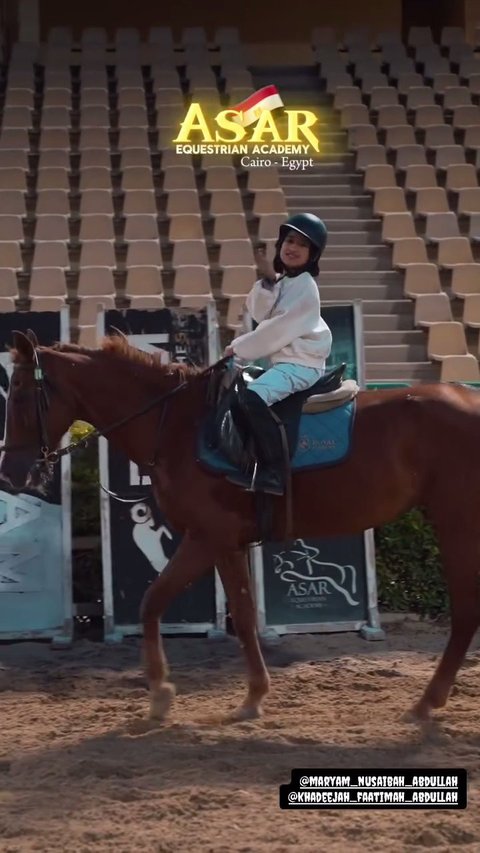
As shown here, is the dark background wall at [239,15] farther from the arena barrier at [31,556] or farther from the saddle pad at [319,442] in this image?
the saddle pad at [319,442]

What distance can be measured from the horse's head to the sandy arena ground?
119 cm

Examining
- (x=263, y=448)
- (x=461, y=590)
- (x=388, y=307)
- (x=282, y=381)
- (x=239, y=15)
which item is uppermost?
(x=239, y=15)

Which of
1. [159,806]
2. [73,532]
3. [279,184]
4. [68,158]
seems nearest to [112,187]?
[68,158]

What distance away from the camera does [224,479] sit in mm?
4641

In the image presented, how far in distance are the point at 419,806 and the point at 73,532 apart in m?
3.56

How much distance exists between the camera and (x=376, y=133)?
13.5 m

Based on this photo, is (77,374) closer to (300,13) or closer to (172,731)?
(172,731)

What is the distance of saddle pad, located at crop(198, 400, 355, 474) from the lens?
15.3 feet

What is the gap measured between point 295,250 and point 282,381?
616mm

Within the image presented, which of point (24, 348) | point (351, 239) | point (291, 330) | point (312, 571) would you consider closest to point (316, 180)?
point (351, 239)

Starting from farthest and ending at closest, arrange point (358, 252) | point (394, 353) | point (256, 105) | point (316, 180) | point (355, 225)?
1. point (256, 105)
2. point (316, 180)
3. point (355, 225)
4. point (358, 252)
5. point (394, 353)

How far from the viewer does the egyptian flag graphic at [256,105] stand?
12953mm

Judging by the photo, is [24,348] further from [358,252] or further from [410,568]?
[358,252]

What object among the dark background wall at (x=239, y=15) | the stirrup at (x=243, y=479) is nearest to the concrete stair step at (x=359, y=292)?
the stirrup at (x=243, y=479)
